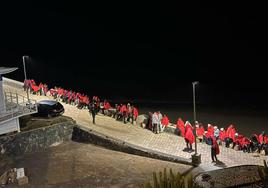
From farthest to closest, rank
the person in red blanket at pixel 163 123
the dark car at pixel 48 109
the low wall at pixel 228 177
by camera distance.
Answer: the dark car at pixel 48 109 < the person in red blanket at pixel 163 123 < the low wall at pixel 228 177

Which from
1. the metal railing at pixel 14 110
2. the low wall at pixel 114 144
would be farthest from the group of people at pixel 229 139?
the metal railing at pixel 14 110

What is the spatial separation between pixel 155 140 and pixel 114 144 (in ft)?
9.26

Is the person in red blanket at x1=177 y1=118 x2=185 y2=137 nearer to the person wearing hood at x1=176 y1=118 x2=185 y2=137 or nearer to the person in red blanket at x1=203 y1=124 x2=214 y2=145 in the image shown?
the person wearing hood at x1=176 y1=118 x2=185 y2=137

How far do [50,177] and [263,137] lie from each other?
1326cm

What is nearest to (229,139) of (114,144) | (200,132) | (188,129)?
(200,132)

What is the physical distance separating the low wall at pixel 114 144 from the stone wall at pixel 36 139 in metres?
0.78

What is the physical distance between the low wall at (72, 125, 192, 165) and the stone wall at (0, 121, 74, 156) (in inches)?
30.9

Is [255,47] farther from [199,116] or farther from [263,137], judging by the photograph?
[263,137]

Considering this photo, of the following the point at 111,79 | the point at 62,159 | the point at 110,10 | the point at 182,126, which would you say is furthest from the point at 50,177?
the point at 110,10

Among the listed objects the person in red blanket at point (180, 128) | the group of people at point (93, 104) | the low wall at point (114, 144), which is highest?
the group of people at point (93, 104)

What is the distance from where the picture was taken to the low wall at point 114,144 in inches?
1001

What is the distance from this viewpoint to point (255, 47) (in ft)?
306

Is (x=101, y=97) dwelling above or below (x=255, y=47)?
below

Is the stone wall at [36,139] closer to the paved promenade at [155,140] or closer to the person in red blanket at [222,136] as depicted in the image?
the paved promenade at [155,140]
